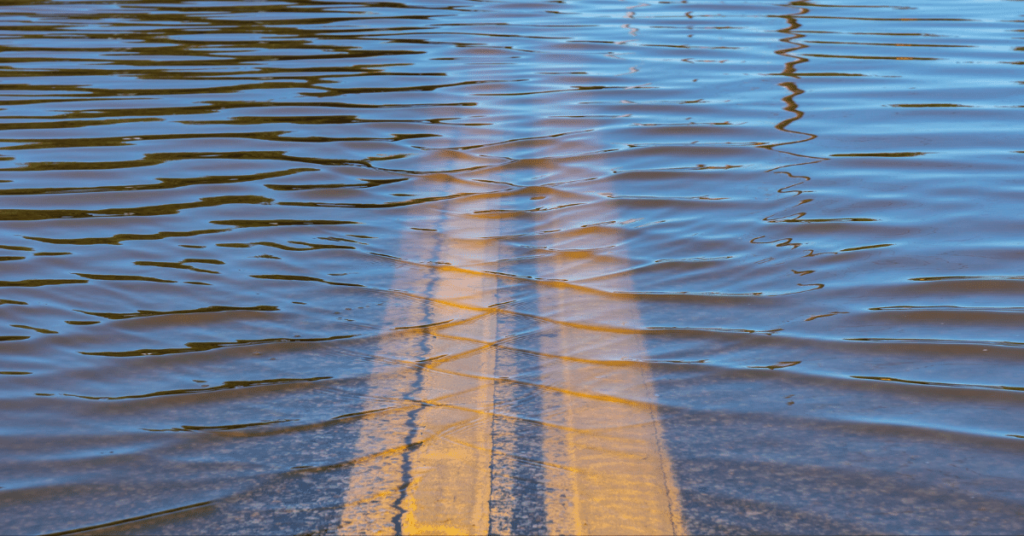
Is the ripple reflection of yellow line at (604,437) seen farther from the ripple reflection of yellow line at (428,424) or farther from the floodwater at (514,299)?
the ripple reflection of yellow line at (428,424)

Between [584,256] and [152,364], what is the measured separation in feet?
5.36

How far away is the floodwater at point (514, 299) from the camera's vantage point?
1.96 m

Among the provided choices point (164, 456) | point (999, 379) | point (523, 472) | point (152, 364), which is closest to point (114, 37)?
point (152, 364)

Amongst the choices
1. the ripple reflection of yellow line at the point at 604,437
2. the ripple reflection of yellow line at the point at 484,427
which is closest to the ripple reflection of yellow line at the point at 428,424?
the ripple reflection of yellow line at the point at 484,427

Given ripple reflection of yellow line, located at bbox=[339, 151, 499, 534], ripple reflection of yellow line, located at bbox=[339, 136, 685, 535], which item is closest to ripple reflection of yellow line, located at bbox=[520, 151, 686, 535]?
ripple reflection of yellow line, located at bbox=[339, 136, 685, 535]

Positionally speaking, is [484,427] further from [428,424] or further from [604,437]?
[604,437]

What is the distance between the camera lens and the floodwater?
196cm

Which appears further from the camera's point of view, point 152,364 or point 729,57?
point 729,57

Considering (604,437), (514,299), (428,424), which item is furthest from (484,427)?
(514,299)

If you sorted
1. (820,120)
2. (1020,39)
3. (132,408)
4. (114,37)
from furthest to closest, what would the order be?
1. (114,37)
2. (1020,39)
3. (820,120)
4. (132,408)

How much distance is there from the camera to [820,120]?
4812 millimetres

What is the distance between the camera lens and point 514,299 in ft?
9.78

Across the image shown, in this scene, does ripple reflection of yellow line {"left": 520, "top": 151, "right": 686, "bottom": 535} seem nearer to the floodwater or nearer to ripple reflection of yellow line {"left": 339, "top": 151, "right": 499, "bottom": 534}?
the floodwater

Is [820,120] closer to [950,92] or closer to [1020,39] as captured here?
[950,92]
